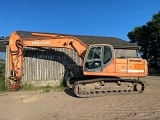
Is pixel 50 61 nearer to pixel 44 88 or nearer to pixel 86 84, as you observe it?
pixel 44 88

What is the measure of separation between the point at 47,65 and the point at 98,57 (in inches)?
177

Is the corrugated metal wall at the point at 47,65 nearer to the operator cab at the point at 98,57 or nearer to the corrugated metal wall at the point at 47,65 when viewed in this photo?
the corrugated metal wall at the point at 47,65

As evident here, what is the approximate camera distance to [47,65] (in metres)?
17.7

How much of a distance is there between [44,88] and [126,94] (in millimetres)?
5079

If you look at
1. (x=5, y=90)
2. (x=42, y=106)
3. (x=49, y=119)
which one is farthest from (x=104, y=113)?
(x=5, y=90)

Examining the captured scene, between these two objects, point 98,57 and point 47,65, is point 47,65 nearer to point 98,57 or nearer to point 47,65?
point 47,65

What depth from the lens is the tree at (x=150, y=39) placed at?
43341 millimetres

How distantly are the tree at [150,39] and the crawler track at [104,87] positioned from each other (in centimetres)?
2881

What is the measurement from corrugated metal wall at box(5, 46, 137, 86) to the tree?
26.9 m

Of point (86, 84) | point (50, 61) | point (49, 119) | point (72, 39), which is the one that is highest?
point (72, 39)

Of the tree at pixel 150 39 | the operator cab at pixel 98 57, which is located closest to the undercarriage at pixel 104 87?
the operator cab at pixel 98 57

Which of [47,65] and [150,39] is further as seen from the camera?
[150,39]

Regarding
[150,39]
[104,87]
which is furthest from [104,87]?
[150,39]

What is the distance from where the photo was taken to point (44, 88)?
16.8 m
